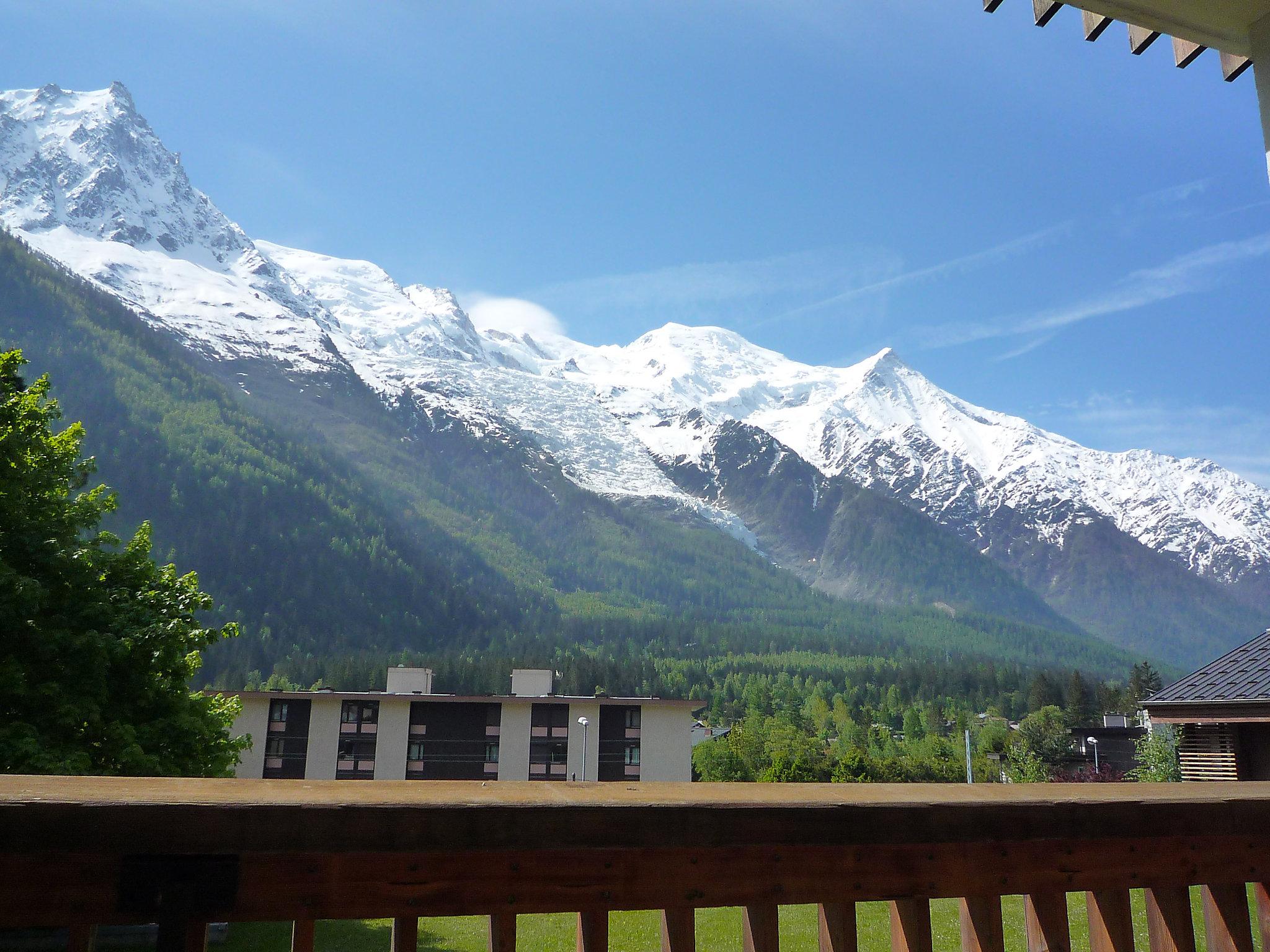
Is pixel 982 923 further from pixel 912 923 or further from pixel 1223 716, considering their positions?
pixel 1223 716

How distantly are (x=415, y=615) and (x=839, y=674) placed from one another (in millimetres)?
76605

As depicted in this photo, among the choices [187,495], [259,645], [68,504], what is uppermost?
[187,495]

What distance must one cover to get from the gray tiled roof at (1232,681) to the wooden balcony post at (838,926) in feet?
53.4

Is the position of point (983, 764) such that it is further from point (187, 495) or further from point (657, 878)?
point (187, 495)

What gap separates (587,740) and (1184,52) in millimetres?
63220

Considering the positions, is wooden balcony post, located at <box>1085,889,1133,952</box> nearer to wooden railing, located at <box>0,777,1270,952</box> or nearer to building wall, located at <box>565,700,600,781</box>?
wooden railing, located at <box>0,777,1270,952</box>

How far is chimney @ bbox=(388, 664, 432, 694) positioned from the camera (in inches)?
2712

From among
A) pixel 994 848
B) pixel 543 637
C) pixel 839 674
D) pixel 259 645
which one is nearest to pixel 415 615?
pixel 543 637

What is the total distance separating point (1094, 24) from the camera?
301 cm

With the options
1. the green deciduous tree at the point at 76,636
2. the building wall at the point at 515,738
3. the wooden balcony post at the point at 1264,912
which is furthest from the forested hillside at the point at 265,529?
the wooden balcony post at the point at 1264,912

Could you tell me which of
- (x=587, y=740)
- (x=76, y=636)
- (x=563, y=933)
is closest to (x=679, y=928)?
(x=563, y=933)

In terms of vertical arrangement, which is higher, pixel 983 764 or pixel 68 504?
pixel 68 504

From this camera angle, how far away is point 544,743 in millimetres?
65000

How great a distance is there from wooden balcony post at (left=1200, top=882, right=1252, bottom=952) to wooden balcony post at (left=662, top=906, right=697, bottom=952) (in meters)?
1.00
